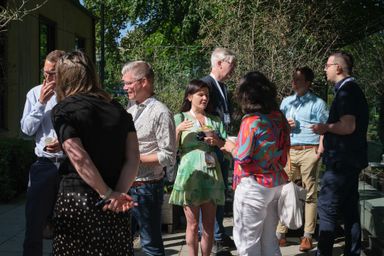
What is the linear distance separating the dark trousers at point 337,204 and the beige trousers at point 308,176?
90cm

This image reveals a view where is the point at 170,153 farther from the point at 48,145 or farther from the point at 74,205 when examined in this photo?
the point at 74,205

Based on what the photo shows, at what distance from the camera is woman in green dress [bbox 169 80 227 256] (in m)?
4.57

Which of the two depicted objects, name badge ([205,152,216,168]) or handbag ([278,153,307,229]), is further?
name badge ([205,152,216,168])

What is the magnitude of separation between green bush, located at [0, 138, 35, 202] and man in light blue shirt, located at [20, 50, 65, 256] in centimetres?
430

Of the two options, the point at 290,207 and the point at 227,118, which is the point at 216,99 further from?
the point at 290,207

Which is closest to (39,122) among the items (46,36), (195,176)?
A: (195,176)

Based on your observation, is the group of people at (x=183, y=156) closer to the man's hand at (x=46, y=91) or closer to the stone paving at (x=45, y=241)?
the man's hand at (x=46, y=91)

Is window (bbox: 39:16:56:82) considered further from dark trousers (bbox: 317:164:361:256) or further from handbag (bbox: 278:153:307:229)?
handbag (bbox: 278:153:307:229)

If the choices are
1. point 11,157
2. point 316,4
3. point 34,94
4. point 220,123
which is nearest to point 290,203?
point 220,123

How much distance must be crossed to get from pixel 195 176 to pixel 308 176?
167 cm

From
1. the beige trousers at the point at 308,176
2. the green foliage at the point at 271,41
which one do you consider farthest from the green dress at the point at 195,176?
the green foliage at the point at 271,41

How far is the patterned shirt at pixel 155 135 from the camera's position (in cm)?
392

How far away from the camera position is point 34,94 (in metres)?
4.25

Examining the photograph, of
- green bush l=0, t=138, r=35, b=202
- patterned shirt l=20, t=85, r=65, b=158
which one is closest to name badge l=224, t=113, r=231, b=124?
patterned shirt l=20, t=85, r=65, b=158
